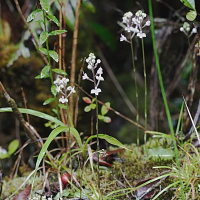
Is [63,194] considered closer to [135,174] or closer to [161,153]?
[135,174]

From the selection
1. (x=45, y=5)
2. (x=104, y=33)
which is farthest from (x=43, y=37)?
(x=104, y=33)

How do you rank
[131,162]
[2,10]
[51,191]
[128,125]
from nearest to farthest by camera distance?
[51,191]
[131,162]
[2,10]
[128,125]

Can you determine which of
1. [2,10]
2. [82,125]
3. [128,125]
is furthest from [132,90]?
[2,10]

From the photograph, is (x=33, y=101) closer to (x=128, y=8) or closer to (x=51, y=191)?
(x=51, y=191)

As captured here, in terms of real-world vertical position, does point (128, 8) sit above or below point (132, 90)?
above

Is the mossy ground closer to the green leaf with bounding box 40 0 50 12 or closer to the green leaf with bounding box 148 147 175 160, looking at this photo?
the green leaf with bounding box 148 147 175 160

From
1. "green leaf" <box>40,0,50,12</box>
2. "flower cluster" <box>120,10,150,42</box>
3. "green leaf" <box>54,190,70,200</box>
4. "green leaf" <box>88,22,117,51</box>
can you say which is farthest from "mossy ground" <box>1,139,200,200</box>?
"green leaf" <box>88,22,117,51</box>

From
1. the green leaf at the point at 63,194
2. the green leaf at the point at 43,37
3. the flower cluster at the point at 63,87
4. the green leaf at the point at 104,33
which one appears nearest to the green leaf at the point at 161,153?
the green leaf at the point at 63,194
